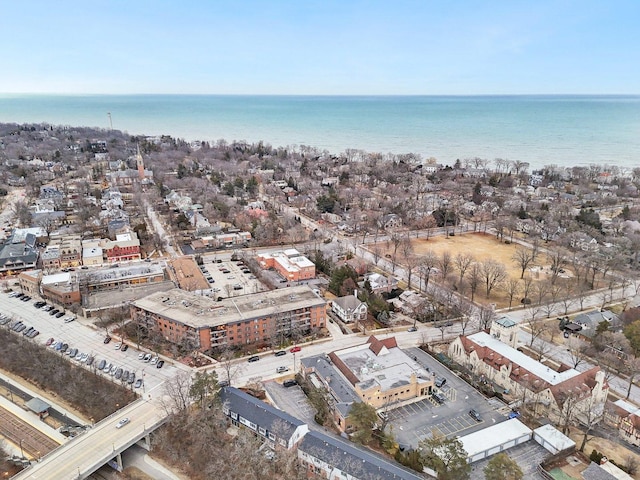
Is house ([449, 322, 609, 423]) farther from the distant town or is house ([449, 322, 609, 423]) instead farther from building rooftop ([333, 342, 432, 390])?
building rooftop ([333, 342, 432, 390])

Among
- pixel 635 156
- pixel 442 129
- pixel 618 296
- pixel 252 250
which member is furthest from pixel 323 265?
pixel 442 129

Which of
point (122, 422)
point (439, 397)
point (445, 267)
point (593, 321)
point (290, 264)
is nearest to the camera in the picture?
point (122, 422)

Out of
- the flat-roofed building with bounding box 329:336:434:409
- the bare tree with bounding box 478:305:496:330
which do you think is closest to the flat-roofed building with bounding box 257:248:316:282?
the flat-roofed building with bounding box 329:336:434:409

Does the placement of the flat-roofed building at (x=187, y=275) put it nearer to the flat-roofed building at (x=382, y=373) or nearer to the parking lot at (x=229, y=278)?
the parking lot at (x=229, y=278)

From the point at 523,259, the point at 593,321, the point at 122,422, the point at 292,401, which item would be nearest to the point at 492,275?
the point at 523,259

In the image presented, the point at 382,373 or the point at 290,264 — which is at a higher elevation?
the point at 290,264

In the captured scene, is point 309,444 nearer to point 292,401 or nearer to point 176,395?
point 292,401

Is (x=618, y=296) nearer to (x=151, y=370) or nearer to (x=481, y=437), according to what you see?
(x=481, y=437)
